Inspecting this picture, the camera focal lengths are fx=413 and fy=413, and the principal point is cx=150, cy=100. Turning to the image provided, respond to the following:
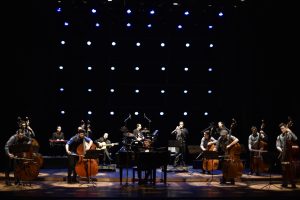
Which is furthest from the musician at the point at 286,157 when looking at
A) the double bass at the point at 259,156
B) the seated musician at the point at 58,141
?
the seated musician at the point at 58,141

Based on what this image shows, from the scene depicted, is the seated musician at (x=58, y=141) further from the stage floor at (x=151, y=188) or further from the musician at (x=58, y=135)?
the stage floor at (x=151, y=188)

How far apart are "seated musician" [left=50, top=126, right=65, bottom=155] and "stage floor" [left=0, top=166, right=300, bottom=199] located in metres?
1.97

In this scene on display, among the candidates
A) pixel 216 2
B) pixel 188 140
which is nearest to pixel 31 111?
pixel 188 140

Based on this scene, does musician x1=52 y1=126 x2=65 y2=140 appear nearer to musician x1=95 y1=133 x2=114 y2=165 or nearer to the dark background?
the dark background

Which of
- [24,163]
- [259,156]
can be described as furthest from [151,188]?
[259,156]

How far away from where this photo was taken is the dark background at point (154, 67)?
645 inches

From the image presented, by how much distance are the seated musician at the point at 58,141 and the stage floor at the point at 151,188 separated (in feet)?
6.45

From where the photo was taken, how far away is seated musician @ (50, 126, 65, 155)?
50.8 feet

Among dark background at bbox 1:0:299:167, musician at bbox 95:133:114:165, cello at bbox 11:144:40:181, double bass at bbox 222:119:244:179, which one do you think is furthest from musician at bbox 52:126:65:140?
double bass at bbox 222:119:244:179

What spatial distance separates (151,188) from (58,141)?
19.1 ft

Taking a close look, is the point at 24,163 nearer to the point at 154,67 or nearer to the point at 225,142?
the point at 225,142

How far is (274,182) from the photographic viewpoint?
12320 millimetres

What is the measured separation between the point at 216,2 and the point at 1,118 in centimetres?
962

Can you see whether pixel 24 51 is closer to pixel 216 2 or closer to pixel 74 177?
pixel 74 177
